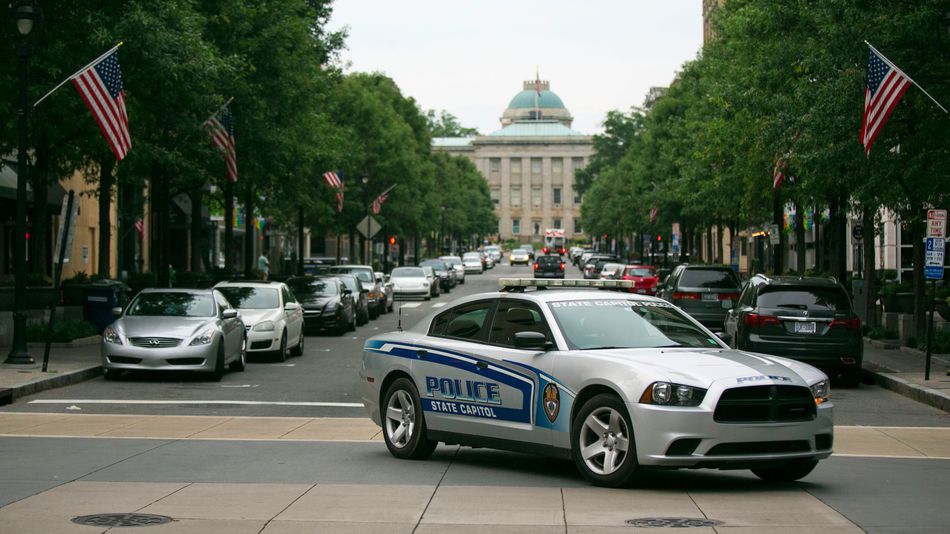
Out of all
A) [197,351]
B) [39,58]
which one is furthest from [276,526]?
[39,58]

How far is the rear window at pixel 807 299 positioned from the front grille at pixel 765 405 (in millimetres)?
11526

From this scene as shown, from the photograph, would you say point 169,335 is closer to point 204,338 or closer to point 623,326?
point 204,338

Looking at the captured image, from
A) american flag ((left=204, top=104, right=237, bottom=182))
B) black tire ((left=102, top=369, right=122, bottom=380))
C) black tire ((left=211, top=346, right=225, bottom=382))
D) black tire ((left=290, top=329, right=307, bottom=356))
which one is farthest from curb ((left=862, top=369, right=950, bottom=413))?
american flag ((left=204, top=104, right=237, bottom=182))

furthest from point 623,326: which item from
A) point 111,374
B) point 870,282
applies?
point 870,282

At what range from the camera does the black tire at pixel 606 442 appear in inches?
395

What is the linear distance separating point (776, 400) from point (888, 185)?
51.8 ft

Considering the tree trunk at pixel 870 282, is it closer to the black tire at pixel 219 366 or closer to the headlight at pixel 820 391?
the black tire at pixel 219 366

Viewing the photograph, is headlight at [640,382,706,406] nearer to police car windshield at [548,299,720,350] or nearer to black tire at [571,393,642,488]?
black tire at [571,393,642,488]

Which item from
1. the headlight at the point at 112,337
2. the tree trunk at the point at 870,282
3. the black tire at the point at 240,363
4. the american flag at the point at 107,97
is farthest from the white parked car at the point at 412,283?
the headlight at the point at 112,337

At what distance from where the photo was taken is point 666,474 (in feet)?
37.1

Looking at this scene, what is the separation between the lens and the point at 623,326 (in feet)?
36.6

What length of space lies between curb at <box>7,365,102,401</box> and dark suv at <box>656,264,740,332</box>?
48.4ft

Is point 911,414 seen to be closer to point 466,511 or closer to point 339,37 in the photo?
point 466,511

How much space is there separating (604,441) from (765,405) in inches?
49.5
